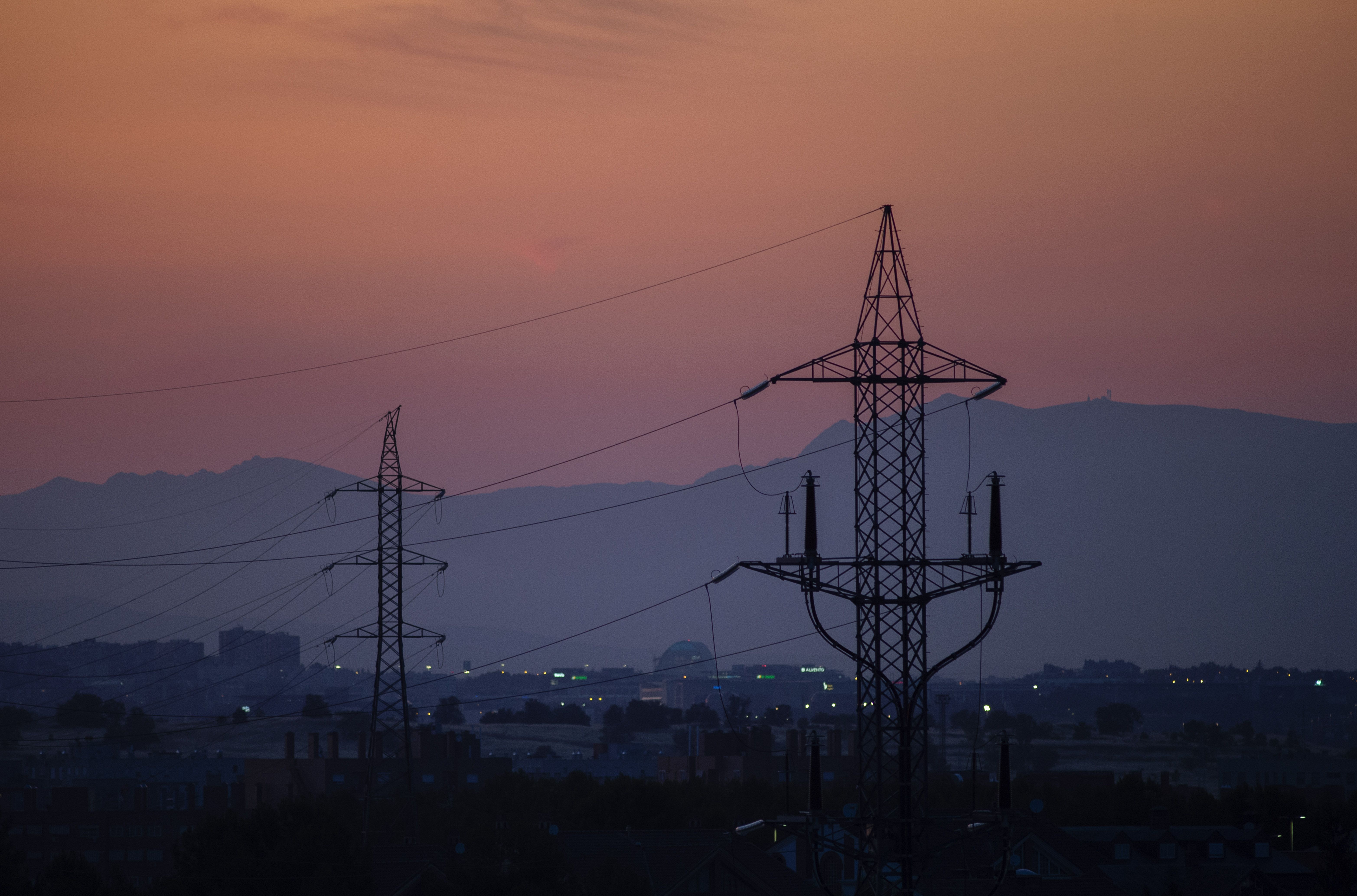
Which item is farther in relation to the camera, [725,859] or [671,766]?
[671,766]

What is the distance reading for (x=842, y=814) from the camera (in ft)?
167

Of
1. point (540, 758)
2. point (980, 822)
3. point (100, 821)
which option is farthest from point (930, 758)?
point (980, 822)

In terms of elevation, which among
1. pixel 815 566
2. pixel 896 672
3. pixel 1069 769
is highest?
pixel 815 566

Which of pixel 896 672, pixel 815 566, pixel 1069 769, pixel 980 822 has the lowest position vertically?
pixel 1069 769

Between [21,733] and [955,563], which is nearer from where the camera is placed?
[955,563]

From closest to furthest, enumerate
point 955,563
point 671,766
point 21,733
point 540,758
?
point 955,563 < point 671,766 < point 540,758 < point 21,733

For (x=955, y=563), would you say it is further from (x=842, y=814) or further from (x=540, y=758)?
(x=540, y=758)

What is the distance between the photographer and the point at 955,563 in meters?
27.4

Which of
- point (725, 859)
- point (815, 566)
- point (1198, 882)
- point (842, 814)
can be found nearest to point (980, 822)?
point (815, 566)

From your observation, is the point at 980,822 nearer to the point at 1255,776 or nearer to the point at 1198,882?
the point at 1198,882

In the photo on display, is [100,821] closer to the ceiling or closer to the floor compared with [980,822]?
closer to the floor

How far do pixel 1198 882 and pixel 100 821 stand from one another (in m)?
58.2

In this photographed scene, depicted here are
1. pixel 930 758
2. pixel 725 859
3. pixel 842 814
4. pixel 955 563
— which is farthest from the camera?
pixel 930 758

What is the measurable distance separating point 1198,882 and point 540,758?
4031 inches
